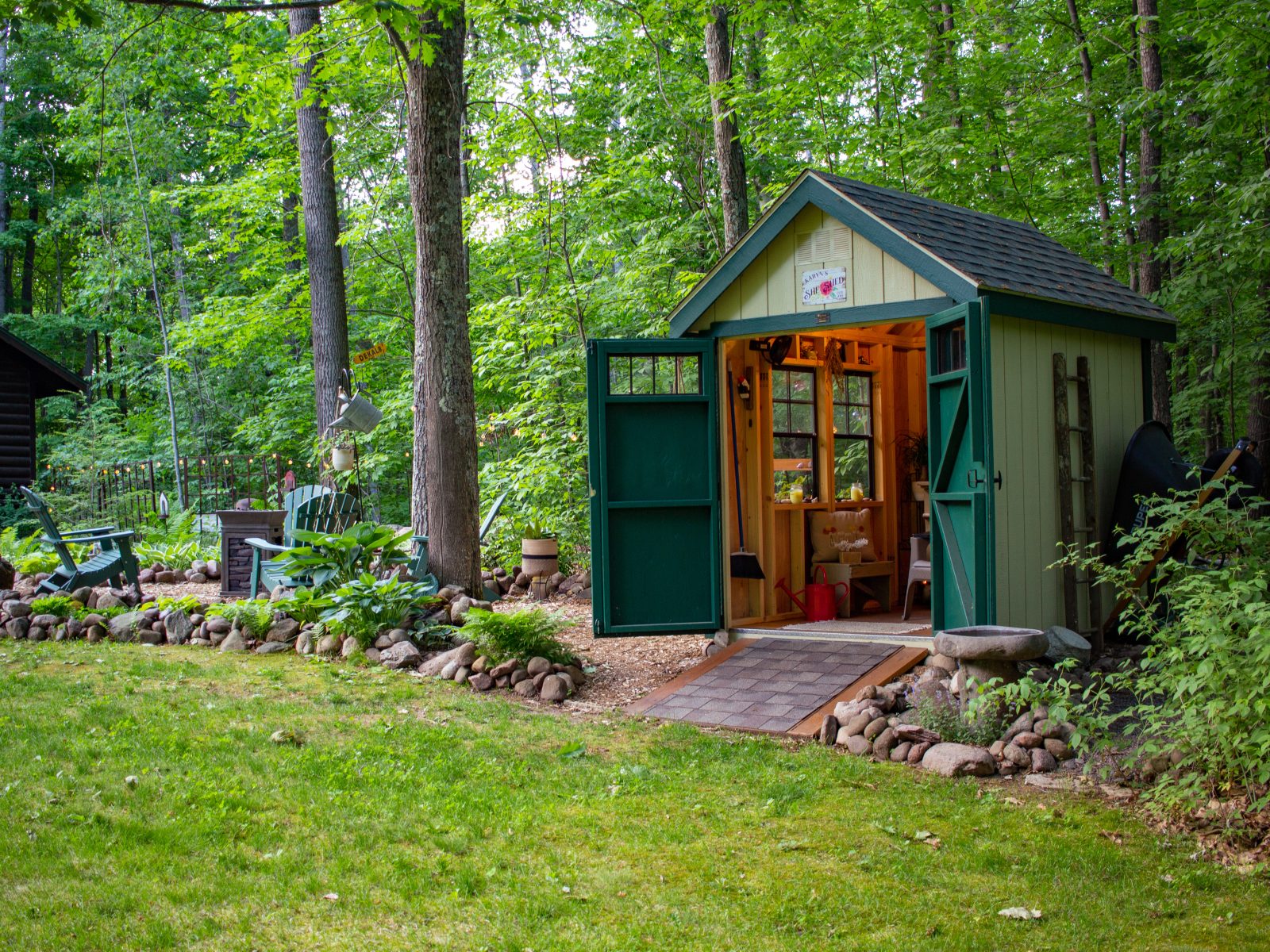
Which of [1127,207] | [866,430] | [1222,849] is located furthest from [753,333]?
[1127,207]

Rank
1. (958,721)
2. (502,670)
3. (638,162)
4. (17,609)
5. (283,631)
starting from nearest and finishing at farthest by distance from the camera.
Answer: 1. (958,721)
2. (502,670)
3. (283,631)
4. (17,609)
5. (638,162)

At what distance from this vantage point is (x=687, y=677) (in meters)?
6.70

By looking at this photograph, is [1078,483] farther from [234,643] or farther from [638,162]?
[638,162]

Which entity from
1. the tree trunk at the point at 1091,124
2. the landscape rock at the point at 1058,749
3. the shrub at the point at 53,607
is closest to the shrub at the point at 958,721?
the landscape rock at the point at 1058,749

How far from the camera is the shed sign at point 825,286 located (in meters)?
6.86

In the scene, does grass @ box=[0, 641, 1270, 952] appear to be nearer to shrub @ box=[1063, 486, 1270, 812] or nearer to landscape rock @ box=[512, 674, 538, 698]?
shrub @ box=[1063, 486, 1270, 812]

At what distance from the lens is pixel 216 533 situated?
12781 millimetres

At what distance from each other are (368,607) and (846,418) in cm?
417

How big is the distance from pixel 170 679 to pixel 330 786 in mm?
2635

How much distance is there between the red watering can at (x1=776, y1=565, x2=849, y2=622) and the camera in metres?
8.11

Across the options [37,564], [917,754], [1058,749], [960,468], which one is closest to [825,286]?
[960,468]

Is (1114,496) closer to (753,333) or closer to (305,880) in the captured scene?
(753,333)

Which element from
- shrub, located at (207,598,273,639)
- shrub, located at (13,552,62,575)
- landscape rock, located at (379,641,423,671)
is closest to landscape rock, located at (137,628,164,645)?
shrub, located at (207,598,273,639)

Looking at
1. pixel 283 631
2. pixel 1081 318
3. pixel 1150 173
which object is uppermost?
pixel 1150 173
